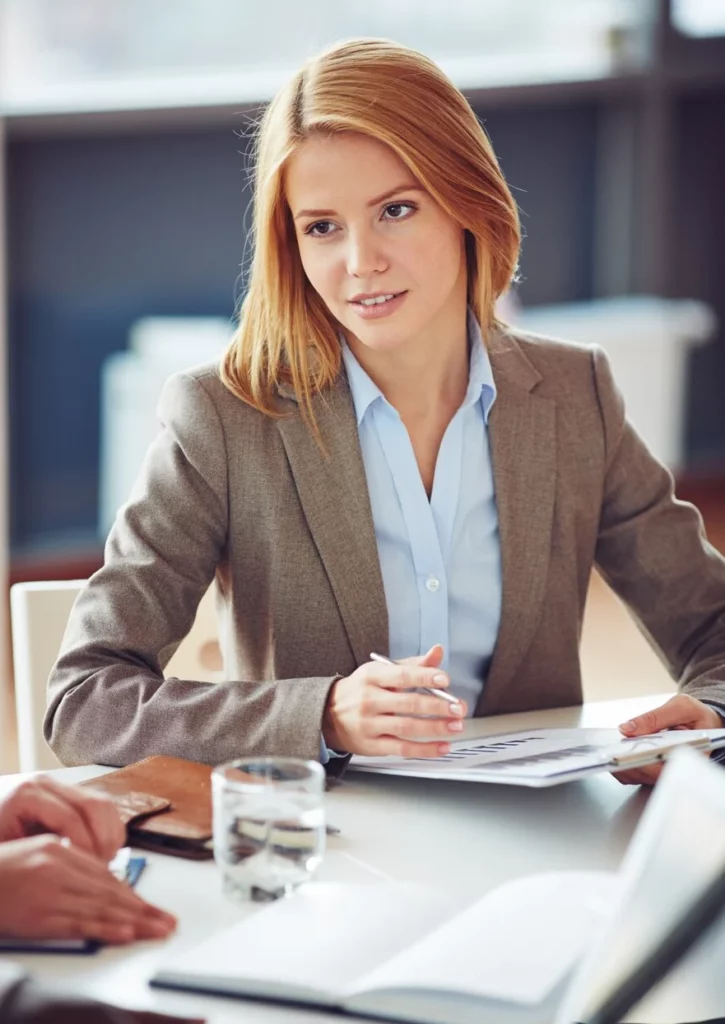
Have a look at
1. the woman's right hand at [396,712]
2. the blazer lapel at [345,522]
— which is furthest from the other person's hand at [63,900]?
the blazer lapel at [345,522]

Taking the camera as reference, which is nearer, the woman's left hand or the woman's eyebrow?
the woman's left hand

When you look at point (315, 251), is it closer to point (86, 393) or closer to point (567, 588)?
point (567, 588)

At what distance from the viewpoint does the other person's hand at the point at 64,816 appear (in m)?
1.26

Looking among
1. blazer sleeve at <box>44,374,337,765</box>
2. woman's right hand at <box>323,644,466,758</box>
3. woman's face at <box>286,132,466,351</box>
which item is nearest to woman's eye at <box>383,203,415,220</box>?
woman's face at <box>286,132,466,351</box>

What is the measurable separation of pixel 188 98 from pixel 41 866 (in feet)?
12.3

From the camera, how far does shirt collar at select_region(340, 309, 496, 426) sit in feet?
6.17

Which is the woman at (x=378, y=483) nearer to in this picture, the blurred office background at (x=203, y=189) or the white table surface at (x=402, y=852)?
the white table surface at (x=402, y=852)

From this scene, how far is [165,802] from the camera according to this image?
1.40m

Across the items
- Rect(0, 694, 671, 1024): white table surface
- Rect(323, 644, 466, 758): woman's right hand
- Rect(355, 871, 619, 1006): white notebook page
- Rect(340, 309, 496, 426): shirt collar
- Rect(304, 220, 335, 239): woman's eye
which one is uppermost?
Rect(304, 220, 335, 239): woman's eye

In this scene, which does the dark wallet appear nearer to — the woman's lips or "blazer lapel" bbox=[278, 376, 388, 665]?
"blazer lapel" bbox=[278, 376, 388, 665]

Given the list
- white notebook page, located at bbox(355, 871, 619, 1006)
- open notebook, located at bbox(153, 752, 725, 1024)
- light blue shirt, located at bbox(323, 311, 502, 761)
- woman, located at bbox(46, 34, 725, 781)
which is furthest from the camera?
light blue shirt, located at bbox(323, 311, 502, 761)

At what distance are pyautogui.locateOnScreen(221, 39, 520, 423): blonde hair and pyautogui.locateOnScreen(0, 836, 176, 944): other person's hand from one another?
30.8 inches

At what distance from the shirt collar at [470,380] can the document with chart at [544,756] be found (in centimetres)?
46

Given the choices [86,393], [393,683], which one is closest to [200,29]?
[86,393]
